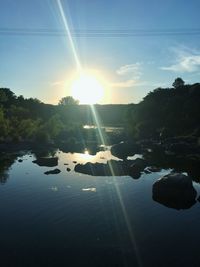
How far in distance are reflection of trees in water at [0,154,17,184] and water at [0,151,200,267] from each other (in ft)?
10.7

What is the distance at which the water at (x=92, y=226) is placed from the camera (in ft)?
72.7

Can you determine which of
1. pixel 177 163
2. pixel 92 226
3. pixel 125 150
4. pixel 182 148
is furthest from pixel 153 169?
pixel 92 226

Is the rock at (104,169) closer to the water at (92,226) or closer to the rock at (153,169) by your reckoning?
the rock at (153,169)

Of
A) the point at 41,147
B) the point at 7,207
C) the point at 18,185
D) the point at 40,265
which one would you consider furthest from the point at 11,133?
the point at 40,265

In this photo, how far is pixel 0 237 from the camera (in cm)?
2511

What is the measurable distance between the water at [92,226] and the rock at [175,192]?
3.86 feet

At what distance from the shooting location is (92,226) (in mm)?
27781

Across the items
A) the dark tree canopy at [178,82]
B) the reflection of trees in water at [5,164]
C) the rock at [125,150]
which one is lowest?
the rock at [125,150]

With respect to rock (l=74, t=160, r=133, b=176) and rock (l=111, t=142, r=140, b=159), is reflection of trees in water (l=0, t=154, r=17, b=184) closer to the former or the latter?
rock (l=74, t=160, r=133, b=176)

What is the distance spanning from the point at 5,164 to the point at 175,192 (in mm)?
32277

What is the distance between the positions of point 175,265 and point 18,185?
25033mm

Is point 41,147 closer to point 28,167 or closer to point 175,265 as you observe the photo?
point 28,167

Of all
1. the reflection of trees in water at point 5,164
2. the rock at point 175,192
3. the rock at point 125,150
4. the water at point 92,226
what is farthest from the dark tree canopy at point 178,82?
the rock at point 175,192

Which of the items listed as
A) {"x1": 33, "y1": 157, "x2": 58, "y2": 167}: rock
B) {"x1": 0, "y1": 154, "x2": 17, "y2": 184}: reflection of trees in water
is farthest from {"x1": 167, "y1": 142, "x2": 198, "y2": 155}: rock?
{"x1": 0, "y1": 154, "x2": 17, "y2": 184}: reflection of trees in water
